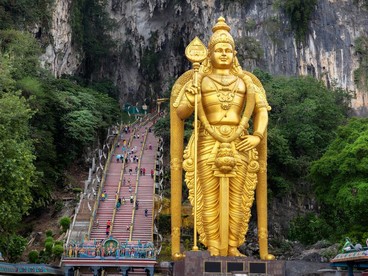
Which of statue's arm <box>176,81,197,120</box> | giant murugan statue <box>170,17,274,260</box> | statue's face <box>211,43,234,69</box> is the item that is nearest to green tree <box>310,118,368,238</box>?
giant murugan statue <box>170,17,274,260</box>

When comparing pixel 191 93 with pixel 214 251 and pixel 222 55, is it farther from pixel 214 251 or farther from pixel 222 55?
pixel 214 251

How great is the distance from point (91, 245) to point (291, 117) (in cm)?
1219

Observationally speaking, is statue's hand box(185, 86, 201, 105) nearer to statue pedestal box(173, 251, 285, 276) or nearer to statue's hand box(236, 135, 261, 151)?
statue's hand box(236, 135, 261, 151)

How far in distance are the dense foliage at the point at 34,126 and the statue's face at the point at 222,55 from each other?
16.3ft

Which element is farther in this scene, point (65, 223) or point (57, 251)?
point (65, 223)

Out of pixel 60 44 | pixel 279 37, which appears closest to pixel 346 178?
pixel 279 37

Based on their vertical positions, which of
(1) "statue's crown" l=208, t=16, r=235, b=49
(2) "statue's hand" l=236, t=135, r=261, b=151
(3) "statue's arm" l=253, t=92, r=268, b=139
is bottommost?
(2) "statue's hand" l=236, t=135, r=261, b=151

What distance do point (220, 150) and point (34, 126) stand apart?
11.1 metres

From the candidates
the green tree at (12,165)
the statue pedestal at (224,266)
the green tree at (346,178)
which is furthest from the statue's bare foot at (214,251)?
the green tree at (346,178)

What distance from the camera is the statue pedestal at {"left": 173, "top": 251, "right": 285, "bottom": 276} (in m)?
10.8

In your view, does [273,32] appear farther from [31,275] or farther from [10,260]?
[31,275]

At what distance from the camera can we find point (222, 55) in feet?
39.9

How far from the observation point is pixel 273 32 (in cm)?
3086

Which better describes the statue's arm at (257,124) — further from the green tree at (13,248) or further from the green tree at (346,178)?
the green tree at (13,248)
